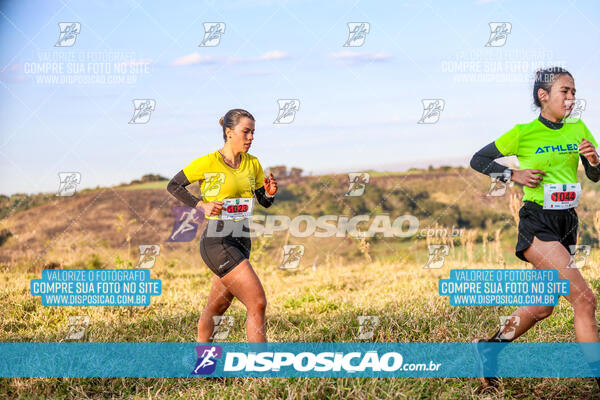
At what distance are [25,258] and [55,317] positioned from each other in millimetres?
2724

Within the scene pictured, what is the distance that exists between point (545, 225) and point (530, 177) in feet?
1.18

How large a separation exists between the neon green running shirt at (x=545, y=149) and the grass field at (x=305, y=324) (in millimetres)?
1591

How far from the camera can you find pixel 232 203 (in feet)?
13.8

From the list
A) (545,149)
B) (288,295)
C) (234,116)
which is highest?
(234,116)

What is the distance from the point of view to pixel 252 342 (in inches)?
162

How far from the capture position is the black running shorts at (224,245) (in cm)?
413

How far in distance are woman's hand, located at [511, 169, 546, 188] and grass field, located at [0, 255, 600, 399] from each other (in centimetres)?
155
